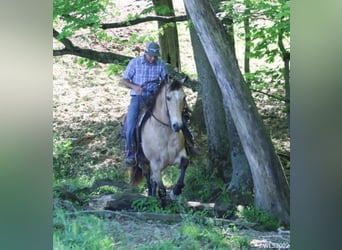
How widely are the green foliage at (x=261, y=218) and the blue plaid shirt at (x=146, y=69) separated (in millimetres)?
1141

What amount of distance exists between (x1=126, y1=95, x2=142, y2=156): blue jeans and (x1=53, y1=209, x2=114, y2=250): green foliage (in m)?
0.57

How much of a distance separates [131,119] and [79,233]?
0.89 metres

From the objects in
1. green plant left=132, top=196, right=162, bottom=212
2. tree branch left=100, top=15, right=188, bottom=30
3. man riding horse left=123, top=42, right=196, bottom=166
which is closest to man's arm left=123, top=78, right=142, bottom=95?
man riding horse left=123, top=42, right=196, bottom=166

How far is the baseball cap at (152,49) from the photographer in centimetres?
470

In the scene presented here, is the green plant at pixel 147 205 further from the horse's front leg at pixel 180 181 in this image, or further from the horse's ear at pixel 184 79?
the horse's ear at pixel 184 79

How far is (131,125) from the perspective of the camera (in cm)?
475

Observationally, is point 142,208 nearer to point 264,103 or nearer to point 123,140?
point 123,140

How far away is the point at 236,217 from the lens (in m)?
4.66

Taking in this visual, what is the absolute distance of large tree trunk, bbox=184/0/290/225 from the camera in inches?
184

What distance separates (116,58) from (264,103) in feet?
3.67

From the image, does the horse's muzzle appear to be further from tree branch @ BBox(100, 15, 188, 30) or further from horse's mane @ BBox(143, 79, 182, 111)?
tree branch @ BBox(100, 15, 188, 30)

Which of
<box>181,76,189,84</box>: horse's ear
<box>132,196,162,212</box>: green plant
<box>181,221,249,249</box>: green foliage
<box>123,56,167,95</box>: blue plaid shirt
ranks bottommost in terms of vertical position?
<box>181,221,249,249</box>: green foliage
